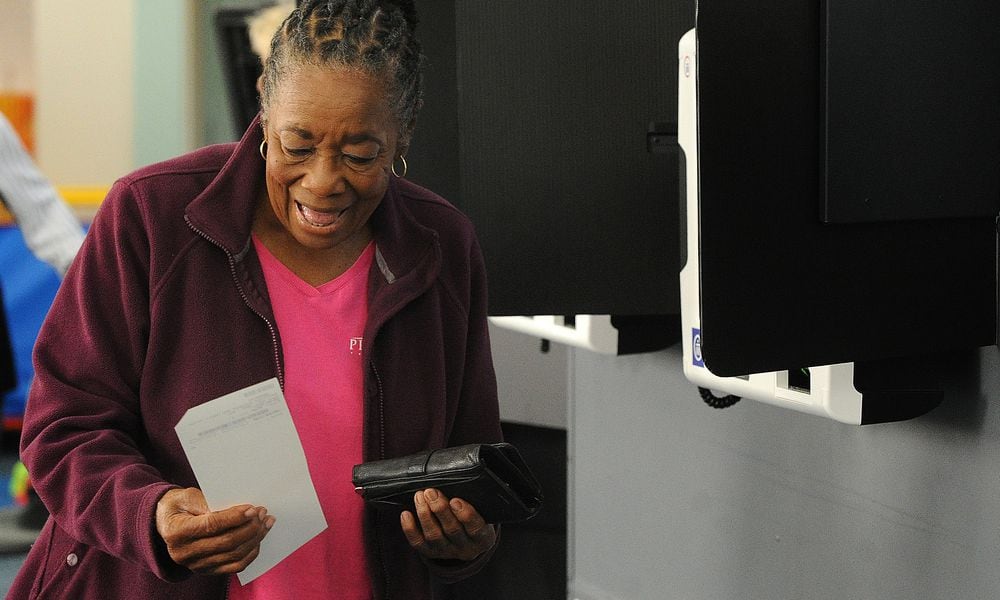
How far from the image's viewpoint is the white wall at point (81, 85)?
4938 mm

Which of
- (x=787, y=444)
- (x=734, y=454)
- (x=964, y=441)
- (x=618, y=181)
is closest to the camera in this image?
(x=964, y=441)

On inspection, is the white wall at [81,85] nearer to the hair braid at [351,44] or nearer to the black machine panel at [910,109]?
the hair braid at [351,44]

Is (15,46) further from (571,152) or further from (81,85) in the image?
(571,152)

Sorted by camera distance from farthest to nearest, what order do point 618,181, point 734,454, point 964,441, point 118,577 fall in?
point 734,454, point 618,181, point 964,441, point 118,577

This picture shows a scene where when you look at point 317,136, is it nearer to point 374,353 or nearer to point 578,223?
point 374,353

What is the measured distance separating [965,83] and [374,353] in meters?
0.58

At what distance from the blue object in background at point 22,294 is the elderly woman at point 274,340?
3437 mm

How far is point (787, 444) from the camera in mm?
1435

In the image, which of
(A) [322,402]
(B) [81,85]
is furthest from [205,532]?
(B) [81,85]

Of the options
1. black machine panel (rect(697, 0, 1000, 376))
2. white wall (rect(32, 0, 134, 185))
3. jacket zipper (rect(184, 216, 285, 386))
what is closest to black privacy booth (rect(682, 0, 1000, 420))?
black machine panel (rect(697, 0, 1000, 376))

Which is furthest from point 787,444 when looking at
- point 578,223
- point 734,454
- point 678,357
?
point 578,223

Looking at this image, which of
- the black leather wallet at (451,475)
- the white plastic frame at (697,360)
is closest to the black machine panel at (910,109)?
the white plastic frame at (697,360)

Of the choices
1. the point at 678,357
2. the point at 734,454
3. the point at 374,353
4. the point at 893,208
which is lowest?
the point at 734,454

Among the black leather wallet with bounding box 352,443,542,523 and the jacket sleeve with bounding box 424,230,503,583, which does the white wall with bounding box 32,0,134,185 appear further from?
the black leather wallet with bounding box 352,443,542,523
